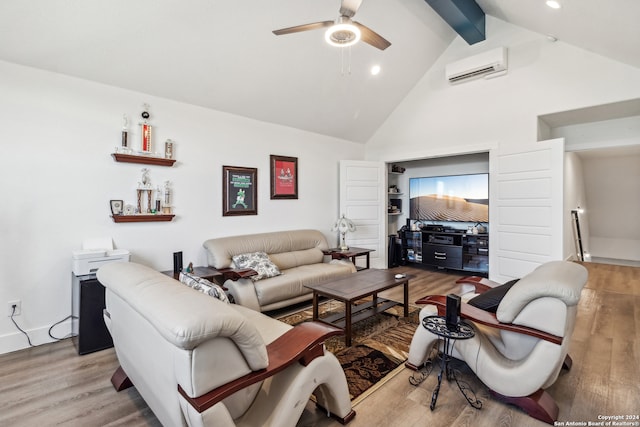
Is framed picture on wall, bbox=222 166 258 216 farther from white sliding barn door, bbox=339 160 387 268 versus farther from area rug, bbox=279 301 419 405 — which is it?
white sliding barn door, bbox=339 160 387 268

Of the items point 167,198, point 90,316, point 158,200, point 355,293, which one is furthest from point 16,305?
point 355,293

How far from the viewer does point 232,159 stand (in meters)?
4.29

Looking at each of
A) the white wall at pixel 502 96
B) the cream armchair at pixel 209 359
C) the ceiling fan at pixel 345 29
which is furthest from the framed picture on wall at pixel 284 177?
the cream armchair at pixel 209 359

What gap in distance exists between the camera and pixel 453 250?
5559 millimetres

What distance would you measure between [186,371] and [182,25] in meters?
3.06

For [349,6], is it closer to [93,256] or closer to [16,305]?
[93,256]

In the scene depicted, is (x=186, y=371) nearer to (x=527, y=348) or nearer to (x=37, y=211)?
(x=527, y=348)

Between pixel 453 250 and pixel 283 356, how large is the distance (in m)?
4.79

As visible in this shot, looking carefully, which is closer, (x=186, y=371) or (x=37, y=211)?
(x=186, y=371)

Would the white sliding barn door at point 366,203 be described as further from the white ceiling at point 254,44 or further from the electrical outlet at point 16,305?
the electrical outlet at point 16,305

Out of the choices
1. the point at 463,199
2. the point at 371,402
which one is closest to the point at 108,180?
the point at 371,402

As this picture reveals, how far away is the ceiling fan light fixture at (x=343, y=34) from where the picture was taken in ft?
7.68

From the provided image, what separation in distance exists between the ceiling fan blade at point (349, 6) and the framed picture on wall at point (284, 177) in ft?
8.89

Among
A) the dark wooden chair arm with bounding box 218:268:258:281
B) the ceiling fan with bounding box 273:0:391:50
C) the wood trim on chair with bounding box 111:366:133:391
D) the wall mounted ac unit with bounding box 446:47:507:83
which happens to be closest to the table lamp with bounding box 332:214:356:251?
the dark wooden chair arm with bounding box 218:268:258:281
